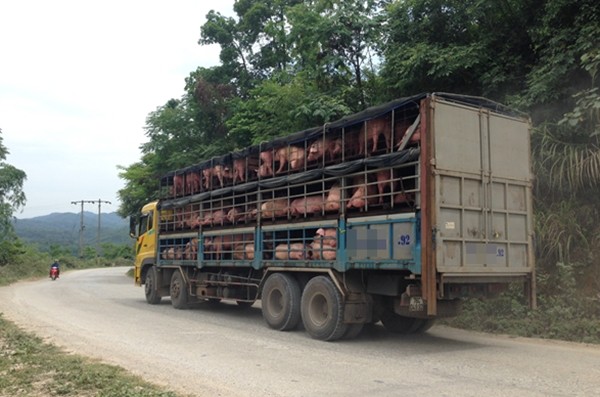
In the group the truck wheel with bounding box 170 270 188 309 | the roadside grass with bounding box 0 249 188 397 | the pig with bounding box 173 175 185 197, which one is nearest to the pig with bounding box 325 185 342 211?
the roadside grass with bounding box 0 249 188 397

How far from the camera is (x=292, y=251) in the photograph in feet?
33.3

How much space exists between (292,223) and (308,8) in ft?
33.0

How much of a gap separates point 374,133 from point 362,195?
3.40 feet

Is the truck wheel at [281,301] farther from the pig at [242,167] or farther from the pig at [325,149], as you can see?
the pig at [242,167]

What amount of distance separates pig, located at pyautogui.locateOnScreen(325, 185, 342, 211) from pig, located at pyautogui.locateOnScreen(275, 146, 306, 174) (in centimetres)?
120

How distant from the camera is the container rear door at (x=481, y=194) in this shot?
308 inches

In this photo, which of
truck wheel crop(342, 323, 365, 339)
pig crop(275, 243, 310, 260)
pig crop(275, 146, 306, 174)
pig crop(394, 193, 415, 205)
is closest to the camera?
pig crop(394, 193, 415, 205)

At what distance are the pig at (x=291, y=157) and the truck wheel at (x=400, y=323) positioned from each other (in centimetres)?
318

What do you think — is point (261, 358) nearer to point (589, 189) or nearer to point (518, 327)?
point (518, 327)

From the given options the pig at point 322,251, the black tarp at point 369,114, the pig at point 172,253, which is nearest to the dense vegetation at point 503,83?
the black tarp at point 369,114

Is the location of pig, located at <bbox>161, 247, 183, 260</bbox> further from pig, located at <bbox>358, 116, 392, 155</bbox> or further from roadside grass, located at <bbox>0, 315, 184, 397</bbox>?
pig, located at <bbox>358, 116, 392, 155</bbox>

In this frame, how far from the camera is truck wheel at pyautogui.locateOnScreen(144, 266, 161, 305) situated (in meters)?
15.4

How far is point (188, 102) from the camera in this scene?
26047mm

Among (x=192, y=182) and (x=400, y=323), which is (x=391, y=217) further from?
(x=192, y=182)
